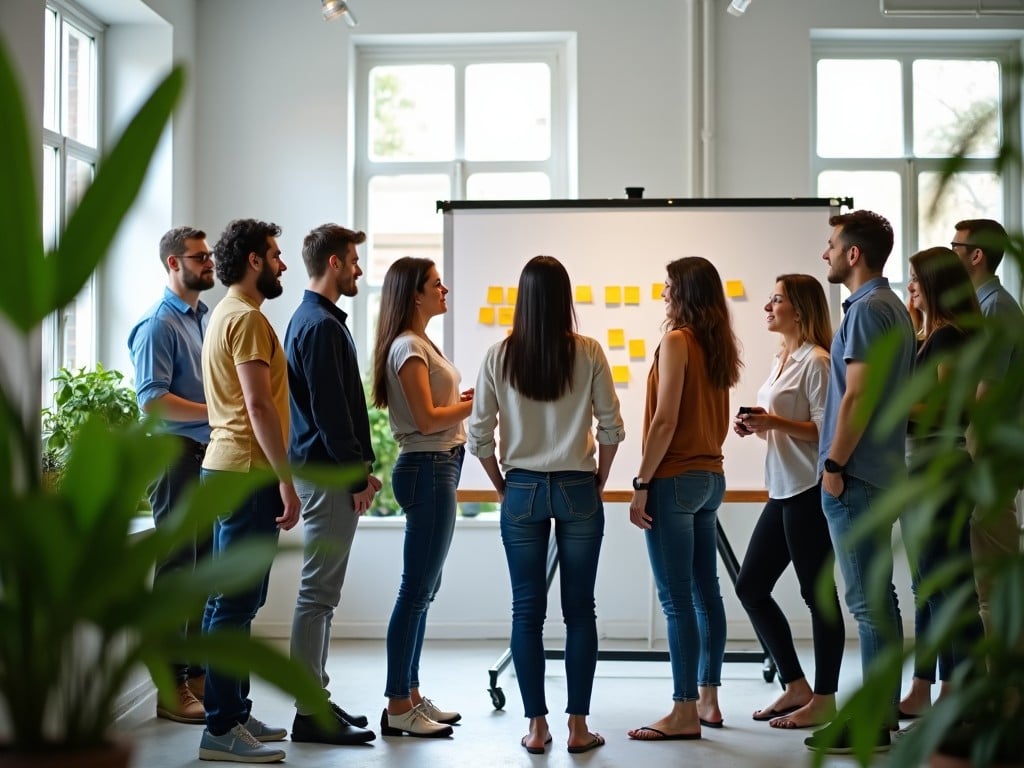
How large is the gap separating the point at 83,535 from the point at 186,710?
2.98 metres

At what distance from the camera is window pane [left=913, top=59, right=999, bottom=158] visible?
5.53m

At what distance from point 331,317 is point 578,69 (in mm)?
2431

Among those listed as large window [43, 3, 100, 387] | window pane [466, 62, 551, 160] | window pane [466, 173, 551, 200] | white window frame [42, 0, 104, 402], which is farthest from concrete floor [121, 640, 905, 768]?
window pane [466, 62, 551, 160]

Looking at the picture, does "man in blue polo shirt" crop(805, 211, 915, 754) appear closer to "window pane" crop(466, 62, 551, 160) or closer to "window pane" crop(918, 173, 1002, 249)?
"window pane" crop(918, 173, 1002, 249)

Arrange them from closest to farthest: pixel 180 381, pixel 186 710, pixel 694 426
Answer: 1. pixel 694 426
2. pixel 186 710
3. pixel 180 381

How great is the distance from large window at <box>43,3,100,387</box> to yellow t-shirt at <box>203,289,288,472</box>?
1.34 m

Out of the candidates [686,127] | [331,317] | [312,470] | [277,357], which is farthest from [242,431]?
[686,127]

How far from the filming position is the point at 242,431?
3.15 m

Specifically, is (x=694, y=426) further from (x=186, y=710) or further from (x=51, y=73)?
(x=51, y=73)

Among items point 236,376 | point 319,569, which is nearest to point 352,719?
point 319,569

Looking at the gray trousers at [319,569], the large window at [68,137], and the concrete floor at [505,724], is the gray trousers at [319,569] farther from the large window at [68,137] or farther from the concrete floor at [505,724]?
the large window at [68,137]

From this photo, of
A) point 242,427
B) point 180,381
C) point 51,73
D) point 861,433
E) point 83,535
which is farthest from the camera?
Result: point 51,73

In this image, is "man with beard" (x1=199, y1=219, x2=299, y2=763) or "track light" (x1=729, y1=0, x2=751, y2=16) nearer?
"man with beard" (x1=199, y1=219, x2=299, y2=763)

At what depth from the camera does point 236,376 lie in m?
3.18
